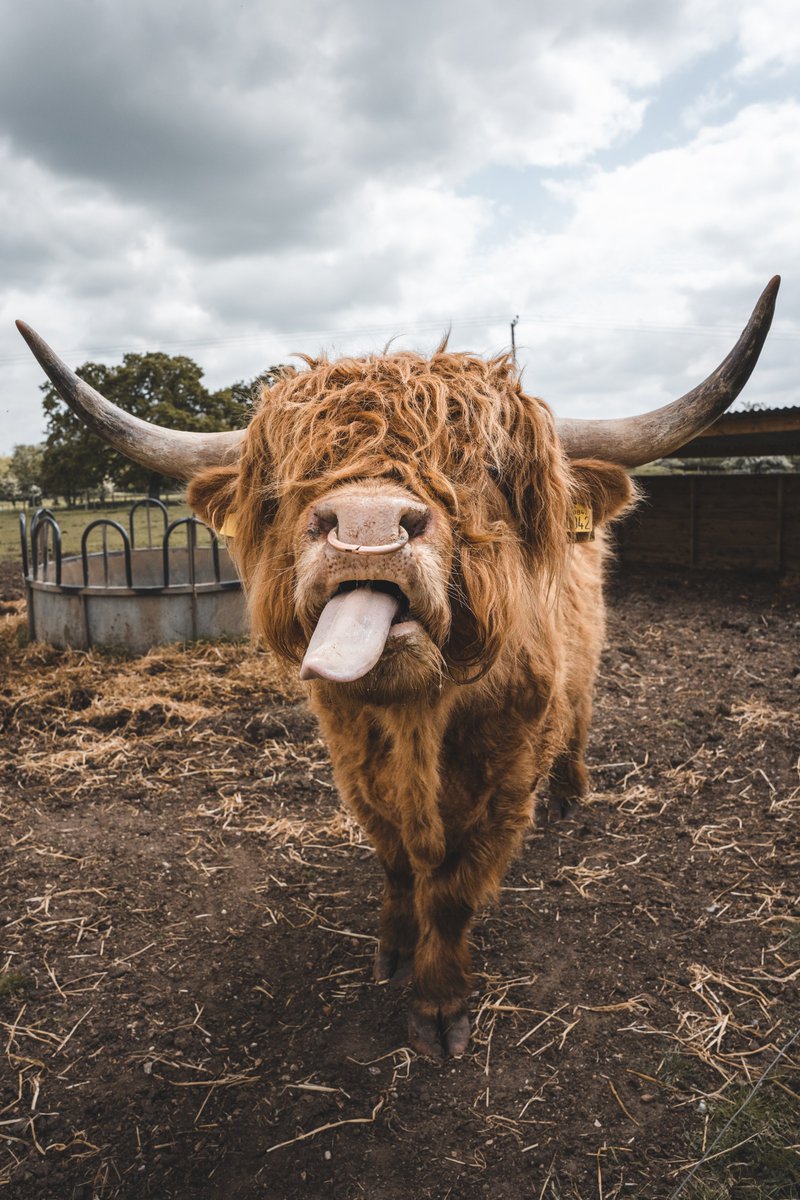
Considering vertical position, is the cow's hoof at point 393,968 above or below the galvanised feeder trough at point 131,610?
below

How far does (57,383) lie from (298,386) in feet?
2.42

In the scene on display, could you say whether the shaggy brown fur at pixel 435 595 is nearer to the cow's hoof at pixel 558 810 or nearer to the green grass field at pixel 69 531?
the cow's hoof at pixel 558 810

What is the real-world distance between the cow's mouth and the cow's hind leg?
1.22 meters

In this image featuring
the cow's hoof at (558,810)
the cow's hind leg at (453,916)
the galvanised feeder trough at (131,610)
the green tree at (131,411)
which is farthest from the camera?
the green tree at (131,411)

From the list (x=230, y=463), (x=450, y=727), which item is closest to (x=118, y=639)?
(x=230, y=463)

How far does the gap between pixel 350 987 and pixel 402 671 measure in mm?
1822

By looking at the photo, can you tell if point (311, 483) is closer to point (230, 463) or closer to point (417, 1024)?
point (230, 463)

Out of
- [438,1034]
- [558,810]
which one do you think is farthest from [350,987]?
[558,810]

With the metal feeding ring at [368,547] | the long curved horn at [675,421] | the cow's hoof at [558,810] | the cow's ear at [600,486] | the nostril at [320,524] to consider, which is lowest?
the cow's hoof at [558,810]

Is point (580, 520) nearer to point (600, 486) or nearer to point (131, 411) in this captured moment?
point (600, 486)

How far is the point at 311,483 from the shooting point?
1.75m

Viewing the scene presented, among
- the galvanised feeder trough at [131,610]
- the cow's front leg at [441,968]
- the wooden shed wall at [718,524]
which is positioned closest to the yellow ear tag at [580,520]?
the cow's front leg at [441,968]

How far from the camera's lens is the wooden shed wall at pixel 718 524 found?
10195 millimetres

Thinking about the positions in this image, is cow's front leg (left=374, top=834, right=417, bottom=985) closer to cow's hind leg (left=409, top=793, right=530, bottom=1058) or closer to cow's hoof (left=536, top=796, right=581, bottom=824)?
cow's hind leg (left=409, top=793, right=530, bottom=1058)
